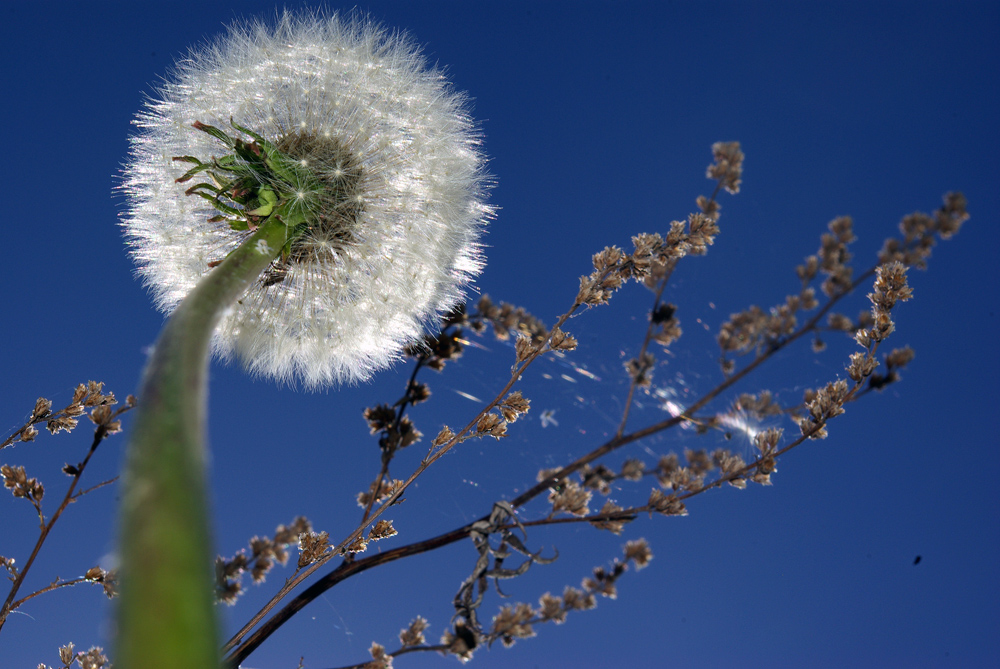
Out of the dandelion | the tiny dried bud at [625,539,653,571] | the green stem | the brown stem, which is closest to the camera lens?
the green stem

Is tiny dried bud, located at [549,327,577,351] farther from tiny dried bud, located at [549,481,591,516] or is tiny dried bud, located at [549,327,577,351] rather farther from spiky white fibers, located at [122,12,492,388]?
spiky white fibers, located at [122,12,492,388]

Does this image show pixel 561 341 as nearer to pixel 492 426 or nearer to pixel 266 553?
pixel 492 426

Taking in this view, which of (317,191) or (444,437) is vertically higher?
(317,191)

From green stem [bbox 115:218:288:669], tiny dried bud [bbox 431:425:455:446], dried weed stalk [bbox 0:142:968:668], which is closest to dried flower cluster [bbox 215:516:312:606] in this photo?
dried weed stalk [bbox 0:142:968:668]

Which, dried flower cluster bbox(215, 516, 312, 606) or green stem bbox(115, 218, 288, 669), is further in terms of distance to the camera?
dried flower cluster bbox(215, 516, 312, 606)

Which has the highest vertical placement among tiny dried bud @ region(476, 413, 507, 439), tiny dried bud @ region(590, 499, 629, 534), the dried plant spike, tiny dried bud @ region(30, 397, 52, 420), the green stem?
tiny dried bud @ region(30, 397, 52, 420)

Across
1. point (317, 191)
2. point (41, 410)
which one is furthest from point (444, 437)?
point (41, 410)

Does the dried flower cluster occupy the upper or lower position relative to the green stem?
upper
